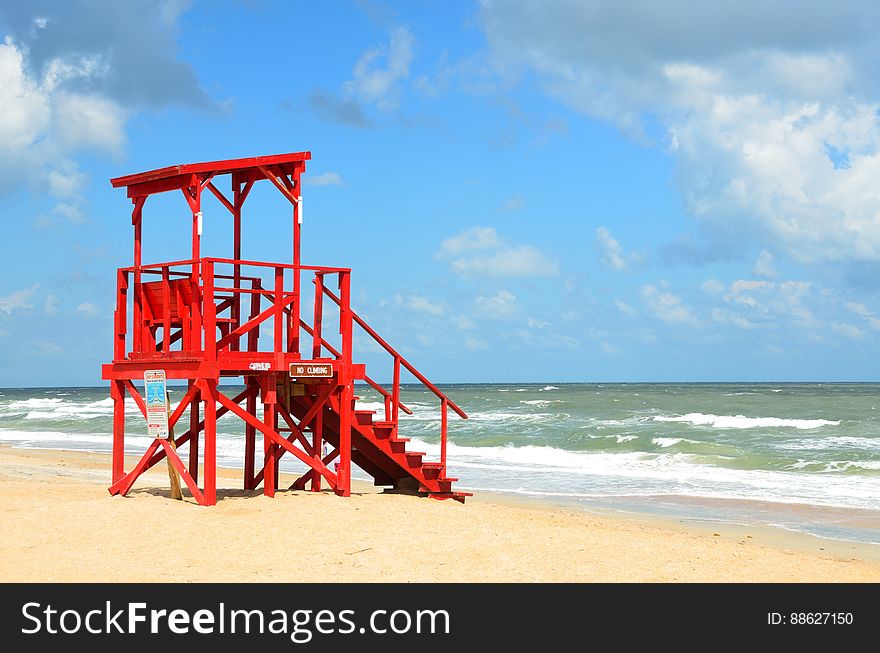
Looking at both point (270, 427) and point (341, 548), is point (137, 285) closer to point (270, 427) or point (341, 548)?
point (270, 427)

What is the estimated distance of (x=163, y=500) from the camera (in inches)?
493

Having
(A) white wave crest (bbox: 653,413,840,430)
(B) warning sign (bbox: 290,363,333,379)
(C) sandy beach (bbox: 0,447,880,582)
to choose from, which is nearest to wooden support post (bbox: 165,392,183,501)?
(C) sandy beach (bbox: 0,447,880,582)

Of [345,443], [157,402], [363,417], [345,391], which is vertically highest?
[345,391]

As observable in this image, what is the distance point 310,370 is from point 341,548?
3.19m

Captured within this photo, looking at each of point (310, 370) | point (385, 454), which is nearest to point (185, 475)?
point (310, 370)

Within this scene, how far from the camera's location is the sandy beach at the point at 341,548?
9453mm

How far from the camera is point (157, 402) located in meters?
12.8

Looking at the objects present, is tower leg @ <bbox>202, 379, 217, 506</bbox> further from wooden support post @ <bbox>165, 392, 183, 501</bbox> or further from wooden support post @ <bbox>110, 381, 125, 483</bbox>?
wooden support post @ <bbox>110, 381, 125, 483</bbox>
